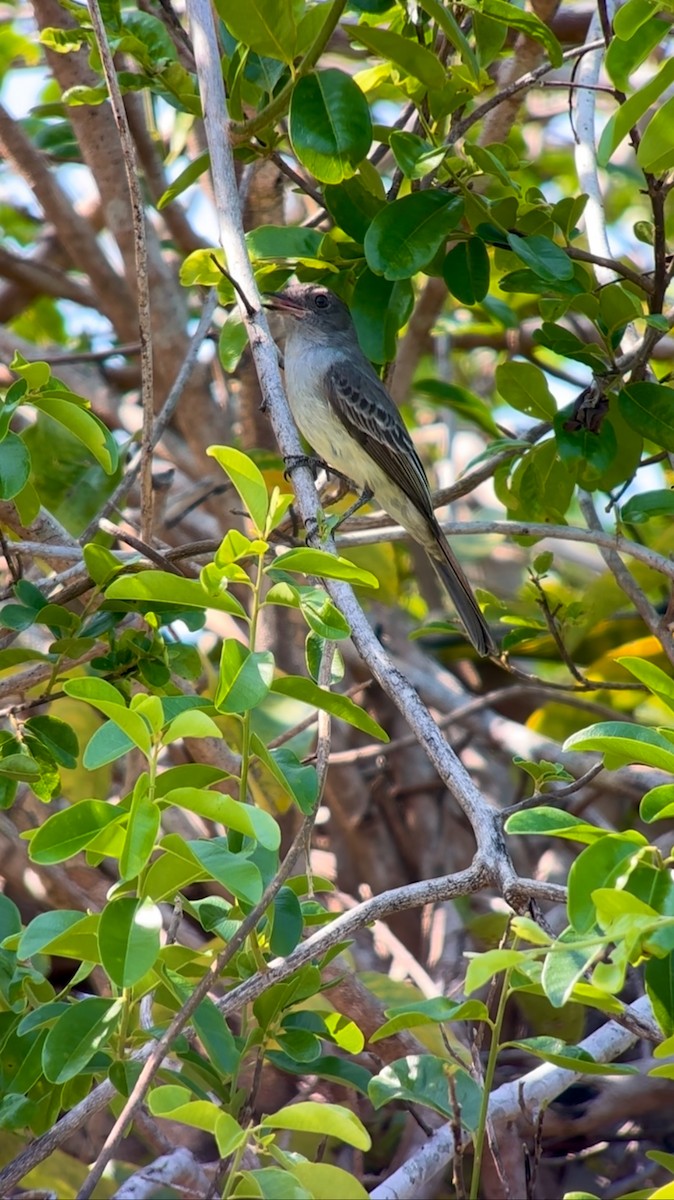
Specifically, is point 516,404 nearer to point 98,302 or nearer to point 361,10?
point 361,10

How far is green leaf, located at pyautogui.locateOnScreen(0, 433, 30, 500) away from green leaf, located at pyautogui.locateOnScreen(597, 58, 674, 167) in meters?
1.52

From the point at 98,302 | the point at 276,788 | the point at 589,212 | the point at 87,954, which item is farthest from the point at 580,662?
the point at 87,954

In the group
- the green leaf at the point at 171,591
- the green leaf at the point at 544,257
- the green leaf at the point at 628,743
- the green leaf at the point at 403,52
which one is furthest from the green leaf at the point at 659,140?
the green leaf at the point at 171,591

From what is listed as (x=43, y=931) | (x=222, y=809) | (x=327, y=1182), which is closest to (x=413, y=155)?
(x=222, y=809)

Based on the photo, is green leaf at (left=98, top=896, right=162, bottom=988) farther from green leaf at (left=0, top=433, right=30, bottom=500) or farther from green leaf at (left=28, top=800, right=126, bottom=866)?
green leaf at (left=0, top=433, right=30, bottom=500)

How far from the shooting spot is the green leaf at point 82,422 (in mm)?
2736

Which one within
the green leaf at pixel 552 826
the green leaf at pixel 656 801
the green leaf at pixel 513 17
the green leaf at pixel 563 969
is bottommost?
the green leaf at pixel 563 969

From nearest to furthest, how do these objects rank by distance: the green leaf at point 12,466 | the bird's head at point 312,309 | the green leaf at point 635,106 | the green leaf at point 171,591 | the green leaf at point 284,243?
the green leaf at point 171,591 → the green leaf at point 12,466 → the green leaf at point 635,106 → the green leaf at point 284,243 → the bird's head at point 312,309

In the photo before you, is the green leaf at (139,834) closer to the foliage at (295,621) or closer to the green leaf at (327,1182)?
the foliage at (295,621)

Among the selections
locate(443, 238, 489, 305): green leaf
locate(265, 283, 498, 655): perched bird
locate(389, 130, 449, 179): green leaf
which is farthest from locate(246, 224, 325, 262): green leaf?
locate(265, 283, 498, 655): perched bird

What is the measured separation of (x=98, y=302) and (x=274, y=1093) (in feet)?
11.5

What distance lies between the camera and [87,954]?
7.15 feet

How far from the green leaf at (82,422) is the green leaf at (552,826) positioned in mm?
1248

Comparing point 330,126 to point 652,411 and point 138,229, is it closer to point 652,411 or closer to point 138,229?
point 138,229
